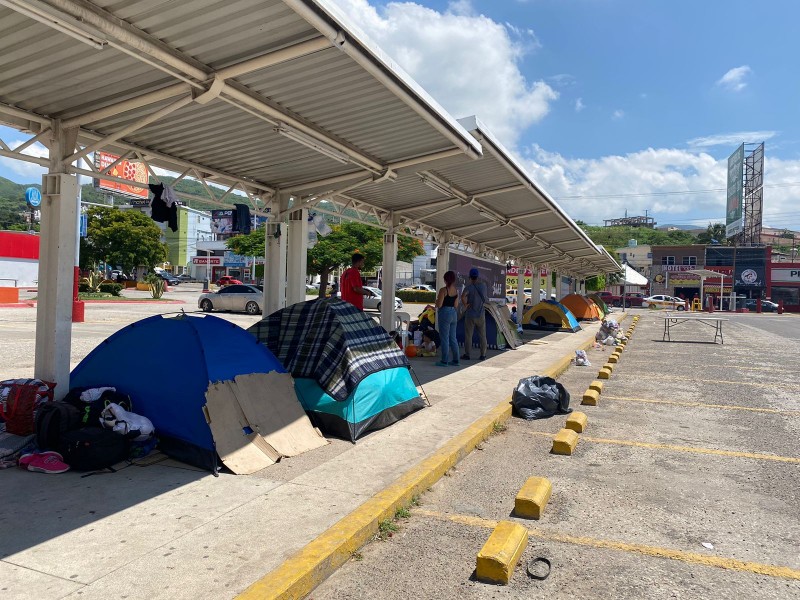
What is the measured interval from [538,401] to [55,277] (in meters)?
5.89

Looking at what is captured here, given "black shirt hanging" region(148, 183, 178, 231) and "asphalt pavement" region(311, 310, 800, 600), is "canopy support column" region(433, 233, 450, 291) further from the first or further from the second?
"black shirt hanging" region(148, 183, 178, 231)

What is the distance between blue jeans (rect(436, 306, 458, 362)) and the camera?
10664 millimetres

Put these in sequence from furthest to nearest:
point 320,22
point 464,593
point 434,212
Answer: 1. point 434,212
2. point 320,22
3. point 464,593

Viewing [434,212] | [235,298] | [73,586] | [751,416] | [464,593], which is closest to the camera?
[73,586]

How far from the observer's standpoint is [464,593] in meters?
3.19

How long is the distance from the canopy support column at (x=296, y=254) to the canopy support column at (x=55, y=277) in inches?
161

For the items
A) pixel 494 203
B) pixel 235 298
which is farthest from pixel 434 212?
pixel 235 298

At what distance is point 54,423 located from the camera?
4.86m

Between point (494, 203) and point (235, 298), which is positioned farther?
point (235, 298)

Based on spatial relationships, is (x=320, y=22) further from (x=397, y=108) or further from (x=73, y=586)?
(x=73, y=586)

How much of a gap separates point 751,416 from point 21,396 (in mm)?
8791

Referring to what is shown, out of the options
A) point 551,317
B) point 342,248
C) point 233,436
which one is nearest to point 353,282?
point 233,436

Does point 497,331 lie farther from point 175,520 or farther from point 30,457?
point 175,520

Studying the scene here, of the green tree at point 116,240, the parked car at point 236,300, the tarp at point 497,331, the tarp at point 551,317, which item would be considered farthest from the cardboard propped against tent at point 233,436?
the green tree at point 116,240
